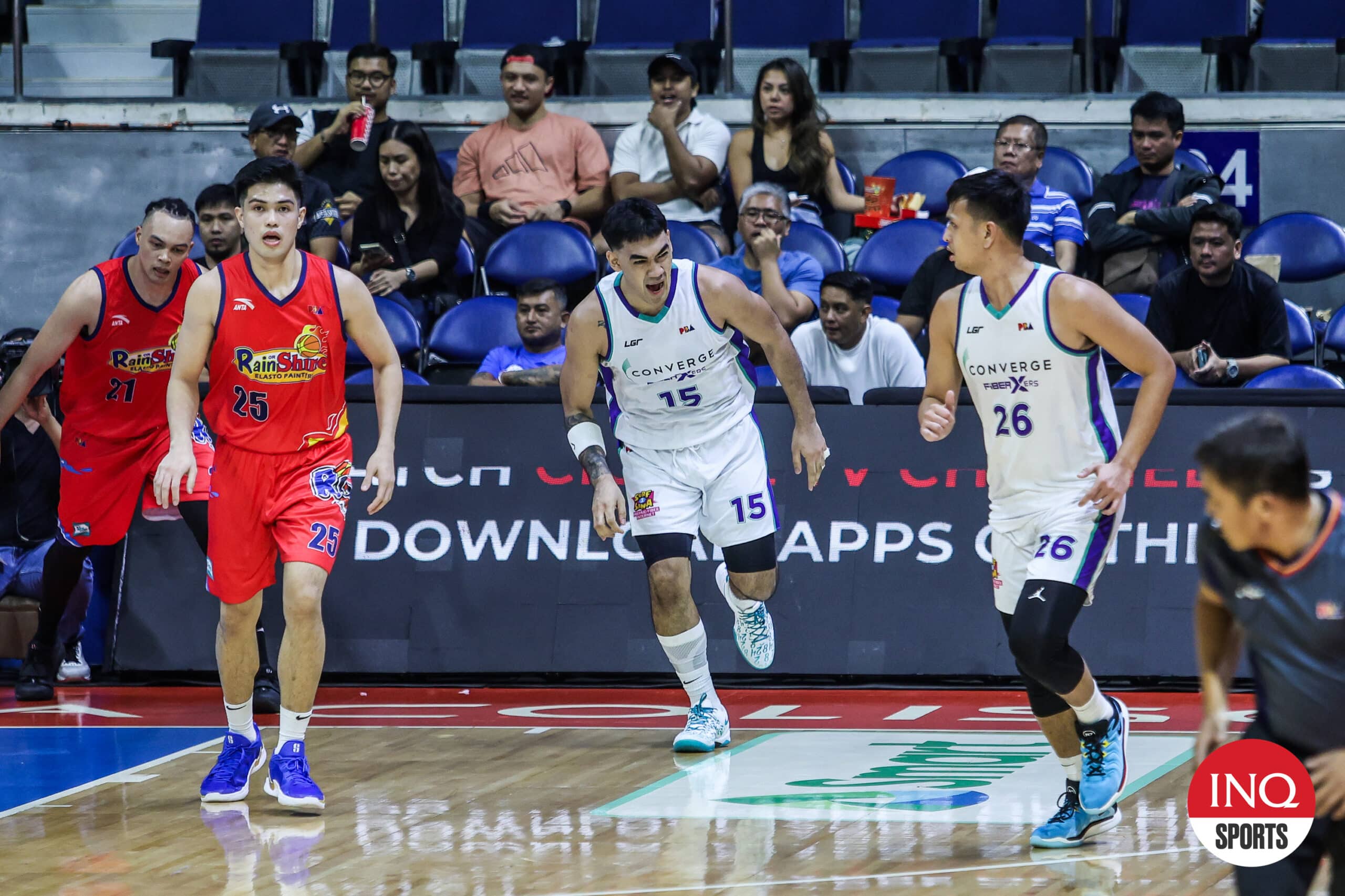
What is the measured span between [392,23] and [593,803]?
847 centimetres

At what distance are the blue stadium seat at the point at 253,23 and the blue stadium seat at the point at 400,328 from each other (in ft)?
12.5

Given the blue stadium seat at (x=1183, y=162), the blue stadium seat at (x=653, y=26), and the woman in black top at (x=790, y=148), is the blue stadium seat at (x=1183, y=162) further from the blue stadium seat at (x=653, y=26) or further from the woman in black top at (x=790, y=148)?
the blue stadium seat at (x=653, y=26)

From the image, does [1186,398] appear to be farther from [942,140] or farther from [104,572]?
[104,572]

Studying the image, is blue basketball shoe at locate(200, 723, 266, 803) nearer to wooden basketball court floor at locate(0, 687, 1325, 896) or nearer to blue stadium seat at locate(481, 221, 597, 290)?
wooden basketball court floor at locate(0, 687, 1325, 896)

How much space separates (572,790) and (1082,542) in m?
1.97

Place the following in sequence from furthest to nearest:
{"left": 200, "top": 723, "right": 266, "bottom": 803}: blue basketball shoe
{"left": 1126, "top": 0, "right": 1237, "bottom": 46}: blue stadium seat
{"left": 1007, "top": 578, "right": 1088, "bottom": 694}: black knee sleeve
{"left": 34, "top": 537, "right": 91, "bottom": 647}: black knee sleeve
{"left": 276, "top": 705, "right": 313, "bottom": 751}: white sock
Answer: {"left": 1126, "top": 0, "right": 1237, "bottom": 46}: blue stadium seat
{"left": 34, "top": 537, "right": 91, "bottom": 647}: black knee sleeve
{"left": 200, "top": 723, "right": 266, "bottom": 803}: blue basketball shoe
{"left": 276, "top": 705, "right": 313, "bottom": 751}: white sock
{"left": 1007, "top": 578, "right": 1088, "bottom": 694}: black knee sleeve

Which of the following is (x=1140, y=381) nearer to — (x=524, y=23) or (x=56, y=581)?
(x=56, y=581)

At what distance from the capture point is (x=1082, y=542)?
4.88m

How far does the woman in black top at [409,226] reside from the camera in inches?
388

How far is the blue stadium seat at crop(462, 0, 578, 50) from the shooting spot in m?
12.4

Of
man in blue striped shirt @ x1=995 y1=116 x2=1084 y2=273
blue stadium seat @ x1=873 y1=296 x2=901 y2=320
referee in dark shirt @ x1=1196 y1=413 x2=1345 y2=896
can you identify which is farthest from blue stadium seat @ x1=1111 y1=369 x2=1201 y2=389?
referee in dark shirt @ x1=1196 y1=413 x2=1345 y2=896

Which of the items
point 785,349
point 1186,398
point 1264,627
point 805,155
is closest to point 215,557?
point 785,349

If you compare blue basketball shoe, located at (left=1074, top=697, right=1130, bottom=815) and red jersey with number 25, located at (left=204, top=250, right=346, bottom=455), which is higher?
red jersey with number 25, located at (left=204, top=250, right=346, bottom=455)

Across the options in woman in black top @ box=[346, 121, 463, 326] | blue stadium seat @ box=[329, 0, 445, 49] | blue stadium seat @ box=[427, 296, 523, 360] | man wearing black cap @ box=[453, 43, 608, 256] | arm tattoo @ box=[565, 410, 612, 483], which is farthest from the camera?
blue stadium seat @ box=[329, 0, 445, 49]
